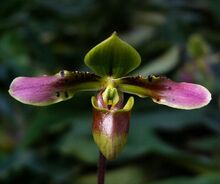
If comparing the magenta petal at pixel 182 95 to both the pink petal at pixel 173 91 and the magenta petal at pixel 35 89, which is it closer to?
the pink petal at pixel 173 91

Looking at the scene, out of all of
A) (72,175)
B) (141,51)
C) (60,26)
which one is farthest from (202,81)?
(60,26)

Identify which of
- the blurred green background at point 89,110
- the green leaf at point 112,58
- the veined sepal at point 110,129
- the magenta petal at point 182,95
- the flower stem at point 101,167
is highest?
the green leaf at point 112,58

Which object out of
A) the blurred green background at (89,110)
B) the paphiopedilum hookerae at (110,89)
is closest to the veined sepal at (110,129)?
the paphiopedilum hookerae at (110,89)

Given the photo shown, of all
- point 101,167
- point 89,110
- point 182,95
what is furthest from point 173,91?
point 89,110

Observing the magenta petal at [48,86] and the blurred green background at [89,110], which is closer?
the magenta petal at [48,86]

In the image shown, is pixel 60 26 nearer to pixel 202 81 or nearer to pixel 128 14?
pixel 128 14

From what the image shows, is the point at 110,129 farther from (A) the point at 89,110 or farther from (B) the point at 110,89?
(A) the point at 89,110

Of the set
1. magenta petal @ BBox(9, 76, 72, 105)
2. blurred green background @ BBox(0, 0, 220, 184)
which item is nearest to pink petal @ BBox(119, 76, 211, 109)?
magenta petal @ BBox(9, 76, 72, 105)
